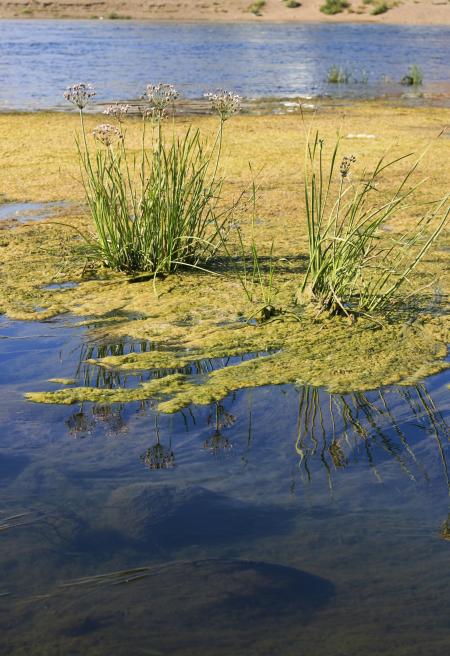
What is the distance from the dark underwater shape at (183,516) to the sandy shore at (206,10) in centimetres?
4029

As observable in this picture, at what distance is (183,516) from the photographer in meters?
2.53

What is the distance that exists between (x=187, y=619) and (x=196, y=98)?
44.0 feet

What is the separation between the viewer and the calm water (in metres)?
16.7

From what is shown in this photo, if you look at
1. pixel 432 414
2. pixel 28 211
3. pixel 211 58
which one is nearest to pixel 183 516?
pixel 432 414

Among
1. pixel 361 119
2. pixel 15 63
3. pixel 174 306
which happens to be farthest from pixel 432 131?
pixel 15 63

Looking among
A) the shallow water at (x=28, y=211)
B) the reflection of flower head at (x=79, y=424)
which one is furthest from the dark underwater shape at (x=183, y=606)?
the shallow water at (x=28, y=211)

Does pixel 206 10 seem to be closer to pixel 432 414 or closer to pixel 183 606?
pixel 432 414

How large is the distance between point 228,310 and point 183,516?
1.86m

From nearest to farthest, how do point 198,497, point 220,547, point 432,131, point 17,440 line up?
point 220,547 < point 198,497 < point 17,440 < point 432,131

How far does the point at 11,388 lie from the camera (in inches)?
134

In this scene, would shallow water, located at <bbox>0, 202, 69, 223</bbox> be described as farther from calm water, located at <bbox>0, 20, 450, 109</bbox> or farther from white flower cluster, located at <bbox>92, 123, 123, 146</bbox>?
calm water, located at <bbox>0, 20, 450, 109</bbox>

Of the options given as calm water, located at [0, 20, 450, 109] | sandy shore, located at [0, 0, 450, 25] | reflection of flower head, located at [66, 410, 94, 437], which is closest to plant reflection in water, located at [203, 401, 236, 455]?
reflection of flower head, located at [66, 410, 94, 437]

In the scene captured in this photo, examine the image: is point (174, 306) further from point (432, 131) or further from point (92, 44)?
point (92, 44)

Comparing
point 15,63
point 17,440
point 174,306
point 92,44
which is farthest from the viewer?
point 92,44
